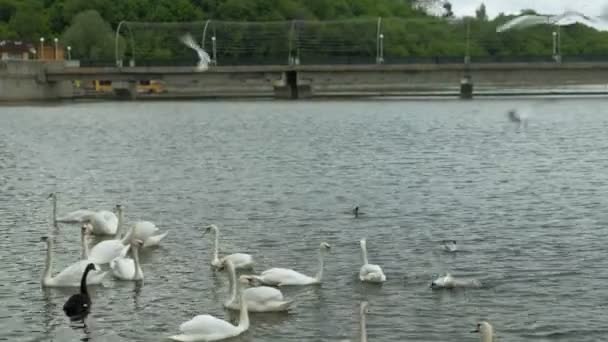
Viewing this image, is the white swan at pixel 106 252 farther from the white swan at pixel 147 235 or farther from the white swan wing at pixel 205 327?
the white swan wing at pixel 205 327

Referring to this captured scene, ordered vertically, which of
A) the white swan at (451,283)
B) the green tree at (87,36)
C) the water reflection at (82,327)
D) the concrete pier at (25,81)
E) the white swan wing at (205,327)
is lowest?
the concrete pier at (25,81)

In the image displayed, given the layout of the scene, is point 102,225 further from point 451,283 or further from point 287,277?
point 451,283

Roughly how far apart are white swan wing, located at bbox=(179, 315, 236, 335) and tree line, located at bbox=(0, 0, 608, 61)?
131m

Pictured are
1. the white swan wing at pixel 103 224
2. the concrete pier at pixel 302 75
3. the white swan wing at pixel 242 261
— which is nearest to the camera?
the white swan wing at pixel 242 261

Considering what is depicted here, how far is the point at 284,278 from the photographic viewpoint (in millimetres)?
23844

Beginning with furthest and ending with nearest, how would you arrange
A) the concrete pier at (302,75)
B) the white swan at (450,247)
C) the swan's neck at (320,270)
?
1. the concrete pier at (302,75)
2. the white swan at (450,247)
3. the swan's neck at (320,270)

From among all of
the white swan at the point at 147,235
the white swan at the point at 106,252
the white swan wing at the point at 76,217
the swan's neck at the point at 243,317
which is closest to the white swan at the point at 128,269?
the white swan at the point at 106,252

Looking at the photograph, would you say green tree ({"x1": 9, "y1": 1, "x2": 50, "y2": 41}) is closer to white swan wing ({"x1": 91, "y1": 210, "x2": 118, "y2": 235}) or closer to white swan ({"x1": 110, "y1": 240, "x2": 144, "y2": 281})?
white swan wing ({"x1": 91, "y1": 210, "x2": 118, "y2": 235})

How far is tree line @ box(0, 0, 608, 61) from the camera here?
160 metres

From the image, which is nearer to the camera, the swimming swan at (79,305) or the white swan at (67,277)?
the swimming swan at (79,305)

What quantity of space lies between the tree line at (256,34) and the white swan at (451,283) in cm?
12706

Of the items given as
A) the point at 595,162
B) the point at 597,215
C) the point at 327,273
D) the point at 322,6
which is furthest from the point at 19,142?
the point at 322,6

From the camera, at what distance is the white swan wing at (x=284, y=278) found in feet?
78.1

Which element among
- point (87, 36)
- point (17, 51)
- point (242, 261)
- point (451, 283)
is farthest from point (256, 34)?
point (451, 283)
